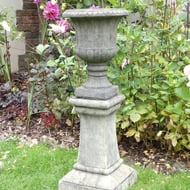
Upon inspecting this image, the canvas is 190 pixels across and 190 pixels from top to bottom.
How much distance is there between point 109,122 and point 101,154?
224mm

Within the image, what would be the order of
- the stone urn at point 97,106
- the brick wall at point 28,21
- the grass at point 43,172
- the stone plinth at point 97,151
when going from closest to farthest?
the stone urn at point 97,106 < the stone plinth at point 97,151 < the grass at point 43,172 < the brick wall at point 28,21

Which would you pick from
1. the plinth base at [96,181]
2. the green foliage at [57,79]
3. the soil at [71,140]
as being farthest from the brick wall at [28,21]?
the plinth base at [96,181]

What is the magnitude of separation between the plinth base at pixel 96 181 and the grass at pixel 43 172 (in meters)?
0.12

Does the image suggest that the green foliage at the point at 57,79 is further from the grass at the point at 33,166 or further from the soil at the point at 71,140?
the grass at the point at 33,166

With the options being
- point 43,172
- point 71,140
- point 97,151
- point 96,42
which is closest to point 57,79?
point 71,140

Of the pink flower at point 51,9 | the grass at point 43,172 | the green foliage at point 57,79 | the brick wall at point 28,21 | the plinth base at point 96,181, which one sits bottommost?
the grass at point 43,172

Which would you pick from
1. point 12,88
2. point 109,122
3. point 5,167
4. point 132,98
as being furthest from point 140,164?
point 12,88

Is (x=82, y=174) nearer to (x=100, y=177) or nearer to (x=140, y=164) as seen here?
(x=100, y=177)

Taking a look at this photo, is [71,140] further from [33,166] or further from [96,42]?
[96,42]

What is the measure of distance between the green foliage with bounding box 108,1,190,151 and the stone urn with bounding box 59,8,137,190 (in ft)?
2.10

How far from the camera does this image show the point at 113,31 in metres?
2.83

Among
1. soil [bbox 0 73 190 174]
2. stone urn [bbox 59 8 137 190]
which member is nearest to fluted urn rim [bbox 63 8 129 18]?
stone urn [bbox 59 8 137 190]

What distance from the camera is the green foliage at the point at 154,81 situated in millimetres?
3586

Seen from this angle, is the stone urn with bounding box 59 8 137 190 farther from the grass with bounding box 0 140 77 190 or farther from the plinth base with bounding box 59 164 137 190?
the grass with bounding box 0 140 77 190
